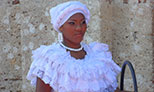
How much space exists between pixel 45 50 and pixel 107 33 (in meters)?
1.87

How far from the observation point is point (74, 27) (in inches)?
101

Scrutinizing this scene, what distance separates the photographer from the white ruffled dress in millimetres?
2455

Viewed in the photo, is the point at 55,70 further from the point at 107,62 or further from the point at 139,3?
the point at 139,3

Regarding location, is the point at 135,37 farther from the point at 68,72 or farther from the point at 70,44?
the point at 68,72

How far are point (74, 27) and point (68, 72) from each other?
37cm

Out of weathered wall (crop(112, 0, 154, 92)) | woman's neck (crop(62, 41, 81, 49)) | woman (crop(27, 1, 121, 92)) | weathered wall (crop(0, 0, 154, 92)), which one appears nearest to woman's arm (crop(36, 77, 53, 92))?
woman (crop(27, 1, 121, 92))

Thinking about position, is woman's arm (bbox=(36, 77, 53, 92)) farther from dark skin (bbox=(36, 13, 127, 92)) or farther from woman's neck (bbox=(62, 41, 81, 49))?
woman's neck (bbox=(62, 41, 81, 49))

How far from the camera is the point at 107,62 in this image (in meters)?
2.75

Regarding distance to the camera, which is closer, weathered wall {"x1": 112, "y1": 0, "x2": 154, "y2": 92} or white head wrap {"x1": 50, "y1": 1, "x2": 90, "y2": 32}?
white head wrap {"x1": 50, "y1": 1, "x2": 90, "y2": 32}

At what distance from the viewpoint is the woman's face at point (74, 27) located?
8.39 feet

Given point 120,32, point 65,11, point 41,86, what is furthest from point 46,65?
point 120,32

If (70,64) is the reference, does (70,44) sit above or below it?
above

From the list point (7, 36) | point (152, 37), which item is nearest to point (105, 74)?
point (152, 37)

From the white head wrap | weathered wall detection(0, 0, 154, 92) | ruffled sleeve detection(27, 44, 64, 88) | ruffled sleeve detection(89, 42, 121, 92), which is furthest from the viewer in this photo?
weathered wall detection(0, 0, 154, 92)
